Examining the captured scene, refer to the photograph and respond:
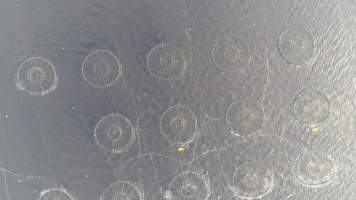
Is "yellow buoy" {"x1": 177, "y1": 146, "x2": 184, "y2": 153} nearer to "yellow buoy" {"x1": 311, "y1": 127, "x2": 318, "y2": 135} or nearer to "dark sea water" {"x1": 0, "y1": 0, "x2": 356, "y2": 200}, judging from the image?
"dark sea water" {"x1": 0, "y1": 0, "x2": 356, "y2": 200}

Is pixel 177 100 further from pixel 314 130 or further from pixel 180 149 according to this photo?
pixel 314 130

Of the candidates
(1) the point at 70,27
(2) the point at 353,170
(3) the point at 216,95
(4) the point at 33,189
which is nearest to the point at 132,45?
(1) the point at 70,27

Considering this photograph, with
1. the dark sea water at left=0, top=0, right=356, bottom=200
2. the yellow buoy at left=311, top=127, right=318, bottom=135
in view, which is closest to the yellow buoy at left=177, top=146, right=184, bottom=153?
the dark sea water at left=0, top=0, right=356, bottom=200

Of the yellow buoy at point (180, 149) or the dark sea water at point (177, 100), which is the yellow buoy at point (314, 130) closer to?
the dark sea water at point (177, 100)

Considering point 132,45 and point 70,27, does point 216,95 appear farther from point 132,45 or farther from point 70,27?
point 70,27

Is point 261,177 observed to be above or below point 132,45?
below

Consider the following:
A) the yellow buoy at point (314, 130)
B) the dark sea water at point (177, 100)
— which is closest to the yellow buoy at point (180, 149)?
the dark sea water at point (177, 100)

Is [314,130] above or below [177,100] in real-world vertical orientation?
below

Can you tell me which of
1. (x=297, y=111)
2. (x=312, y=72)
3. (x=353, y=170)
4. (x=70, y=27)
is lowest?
(x=353, y=170)

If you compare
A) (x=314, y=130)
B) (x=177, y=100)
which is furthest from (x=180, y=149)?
(x=314, y=130)

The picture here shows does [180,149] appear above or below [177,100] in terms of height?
below

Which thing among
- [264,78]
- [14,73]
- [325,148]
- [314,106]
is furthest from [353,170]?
[14,73]
